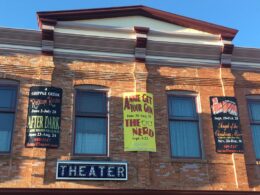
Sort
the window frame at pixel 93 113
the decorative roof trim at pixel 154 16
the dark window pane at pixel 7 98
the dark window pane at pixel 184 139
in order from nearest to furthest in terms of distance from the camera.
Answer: the window frame at pixel 93 113, the dark window pane at pixel 7 98, the dark window pane at pixel 184 139, the decorative roof trim at pixel 154 16

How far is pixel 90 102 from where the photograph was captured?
42.3 ft

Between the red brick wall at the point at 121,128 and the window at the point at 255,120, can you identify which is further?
the window at the point at 255,120

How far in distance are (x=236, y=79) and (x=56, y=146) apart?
21.6 feet

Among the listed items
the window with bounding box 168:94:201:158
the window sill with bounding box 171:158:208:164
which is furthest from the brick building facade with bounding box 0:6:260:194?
the window with bounding box 168:94:201:158

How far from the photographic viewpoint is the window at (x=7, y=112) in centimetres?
1175

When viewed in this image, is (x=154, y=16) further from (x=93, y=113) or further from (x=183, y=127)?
(x=93, y=113)

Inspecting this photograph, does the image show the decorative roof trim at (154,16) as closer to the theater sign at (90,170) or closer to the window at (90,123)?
the window at (90,123)

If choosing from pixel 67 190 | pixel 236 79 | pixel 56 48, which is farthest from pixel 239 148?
pixel 56 48

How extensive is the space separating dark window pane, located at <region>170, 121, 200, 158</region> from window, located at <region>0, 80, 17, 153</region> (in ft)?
16.2

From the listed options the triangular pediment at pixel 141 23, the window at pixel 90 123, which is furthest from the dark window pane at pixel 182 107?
the triangular pediment at pixel 141 23

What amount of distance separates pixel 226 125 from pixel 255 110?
148 centimetres

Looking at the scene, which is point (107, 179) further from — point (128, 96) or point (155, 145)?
point (128, 96)

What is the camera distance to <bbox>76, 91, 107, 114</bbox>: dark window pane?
41.8ft

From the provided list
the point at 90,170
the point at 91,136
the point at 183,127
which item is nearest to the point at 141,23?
the point at 183,127
